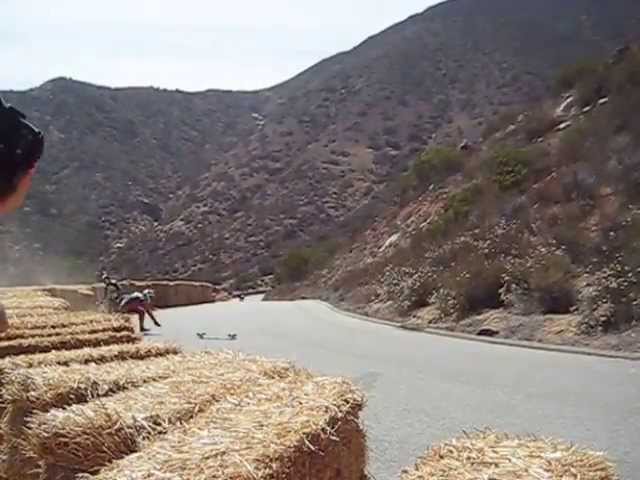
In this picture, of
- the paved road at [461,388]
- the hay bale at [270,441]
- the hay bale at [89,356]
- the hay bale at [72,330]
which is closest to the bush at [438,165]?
the paved road at [461,388]

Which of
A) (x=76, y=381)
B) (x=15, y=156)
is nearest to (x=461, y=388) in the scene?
(x=76, y=381)

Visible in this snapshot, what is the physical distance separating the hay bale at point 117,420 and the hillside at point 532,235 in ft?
36.4

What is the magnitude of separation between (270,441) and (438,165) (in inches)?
1494

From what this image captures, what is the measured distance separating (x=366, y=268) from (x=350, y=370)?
2183cm

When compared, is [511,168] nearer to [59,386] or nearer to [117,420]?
[59,386]

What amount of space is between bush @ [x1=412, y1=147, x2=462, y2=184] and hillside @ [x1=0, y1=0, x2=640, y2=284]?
614 centimetres

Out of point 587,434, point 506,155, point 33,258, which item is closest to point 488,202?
point 506,155

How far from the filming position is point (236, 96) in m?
78.2

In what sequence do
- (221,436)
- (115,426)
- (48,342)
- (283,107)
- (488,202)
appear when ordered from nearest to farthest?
(221,436)
(115,426)
(48,342)
(488,202)
(283,107)

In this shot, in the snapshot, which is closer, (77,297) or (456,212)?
(77,297)

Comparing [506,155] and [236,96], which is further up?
[236,96]

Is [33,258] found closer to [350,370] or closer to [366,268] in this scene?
[366,268]

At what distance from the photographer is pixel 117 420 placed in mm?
4336

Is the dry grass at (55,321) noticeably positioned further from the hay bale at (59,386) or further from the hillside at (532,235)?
the hillside at (532,235)
